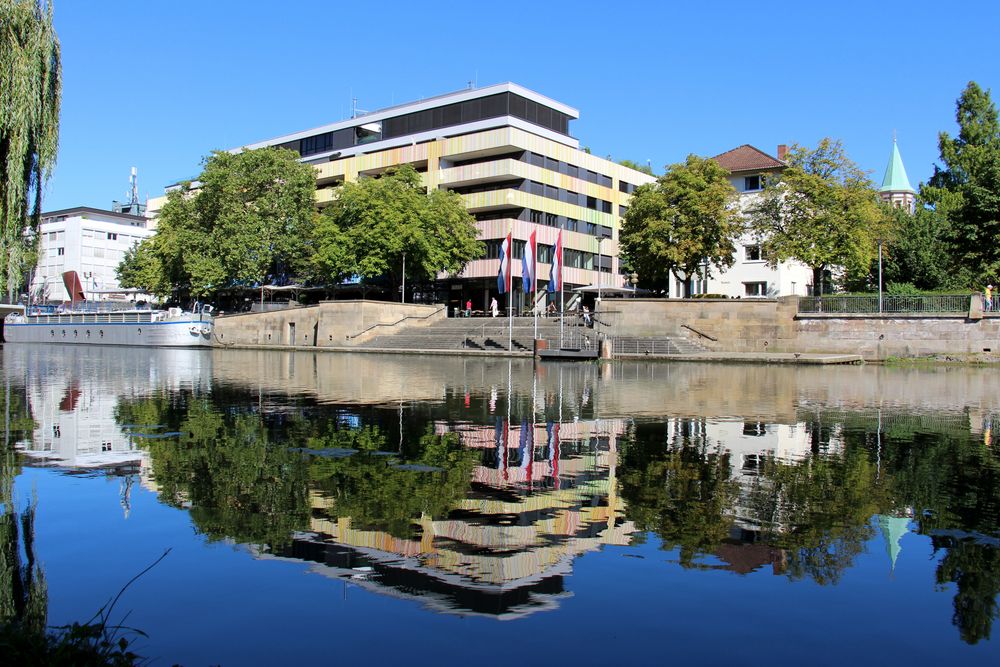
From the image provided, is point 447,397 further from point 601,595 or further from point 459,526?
point 601,595

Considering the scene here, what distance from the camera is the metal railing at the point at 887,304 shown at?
48.0m

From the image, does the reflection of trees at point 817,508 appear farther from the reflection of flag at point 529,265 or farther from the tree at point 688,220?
the tree at point 688,220

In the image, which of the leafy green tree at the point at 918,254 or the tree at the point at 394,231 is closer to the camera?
the leafy green tree at the point at 918,254

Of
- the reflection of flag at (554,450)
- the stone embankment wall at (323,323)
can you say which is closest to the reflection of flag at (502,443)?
the reflection of flag at (554,450)

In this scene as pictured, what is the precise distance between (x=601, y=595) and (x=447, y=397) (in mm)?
16173

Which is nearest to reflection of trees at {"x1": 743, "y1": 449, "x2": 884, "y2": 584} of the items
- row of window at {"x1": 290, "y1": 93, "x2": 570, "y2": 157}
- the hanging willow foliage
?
the hanging willow foliage

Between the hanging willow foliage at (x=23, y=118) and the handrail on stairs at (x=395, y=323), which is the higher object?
the hanging willow foliage at (x=23, y=118)

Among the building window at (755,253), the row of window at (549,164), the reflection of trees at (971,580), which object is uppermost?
the row of window at (549,164)

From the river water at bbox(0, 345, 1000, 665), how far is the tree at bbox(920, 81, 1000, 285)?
121ft

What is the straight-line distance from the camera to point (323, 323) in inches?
2507

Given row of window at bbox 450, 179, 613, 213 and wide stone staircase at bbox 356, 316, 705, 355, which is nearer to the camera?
wide stone staircase at bbox 356, 316, 705, 355

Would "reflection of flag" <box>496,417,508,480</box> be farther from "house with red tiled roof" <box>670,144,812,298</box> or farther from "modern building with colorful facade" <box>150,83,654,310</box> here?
"modern building with colorful facade" <box>150,83,654,310</box>

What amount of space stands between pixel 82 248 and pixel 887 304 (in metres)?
99.9

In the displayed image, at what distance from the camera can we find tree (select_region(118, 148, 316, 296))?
69.4 meters
